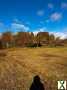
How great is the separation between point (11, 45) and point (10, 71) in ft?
71.9

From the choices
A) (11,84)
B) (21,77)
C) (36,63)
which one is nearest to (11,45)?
(36,63)

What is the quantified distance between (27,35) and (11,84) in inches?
1431

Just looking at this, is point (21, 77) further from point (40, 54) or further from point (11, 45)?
point (11, 45)

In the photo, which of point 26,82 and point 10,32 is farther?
point 10,32

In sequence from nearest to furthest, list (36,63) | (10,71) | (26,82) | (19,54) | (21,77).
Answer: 1. (26,82)
2. (21,77)
3. (10,71)
4. (36,63)
5. (19,54)

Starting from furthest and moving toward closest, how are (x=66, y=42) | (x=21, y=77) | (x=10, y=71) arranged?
(x=66, y=42) → (x=10, y=71) → (x=21, y=77)

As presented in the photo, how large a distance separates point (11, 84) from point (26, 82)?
1.58 m

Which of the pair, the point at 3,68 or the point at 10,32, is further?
the point at 10,32

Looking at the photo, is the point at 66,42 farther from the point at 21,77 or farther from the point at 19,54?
the point at 21,77

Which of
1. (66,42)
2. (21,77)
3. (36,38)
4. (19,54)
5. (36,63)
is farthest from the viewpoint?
Answer: (36,38)

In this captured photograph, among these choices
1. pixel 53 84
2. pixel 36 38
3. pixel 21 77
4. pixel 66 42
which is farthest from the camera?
pixel 36 38

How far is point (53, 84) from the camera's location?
1617cm

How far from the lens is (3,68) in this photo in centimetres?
2330

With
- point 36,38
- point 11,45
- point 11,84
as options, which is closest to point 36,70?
point 11,84
